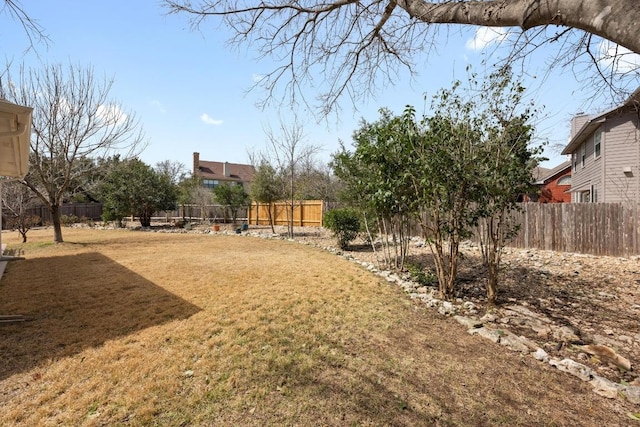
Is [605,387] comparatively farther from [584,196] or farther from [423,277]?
[584,196]

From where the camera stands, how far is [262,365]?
8.92 ft

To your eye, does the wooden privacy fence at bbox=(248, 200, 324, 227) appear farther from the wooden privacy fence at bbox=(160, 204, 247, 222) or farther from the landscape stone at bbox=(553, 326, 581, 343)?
the landscape stone at bbox=(553, 326, 581, 343)

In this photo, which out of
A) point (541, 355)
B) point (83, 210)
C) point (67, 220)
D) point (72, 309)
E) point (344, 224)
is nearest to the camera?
point (541, 355)

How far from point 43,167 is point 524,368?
52.2 feet

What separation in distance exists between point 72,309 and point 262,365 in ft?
10.7

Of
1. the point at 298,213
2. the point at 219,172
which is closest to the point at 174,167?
the point at 219,172

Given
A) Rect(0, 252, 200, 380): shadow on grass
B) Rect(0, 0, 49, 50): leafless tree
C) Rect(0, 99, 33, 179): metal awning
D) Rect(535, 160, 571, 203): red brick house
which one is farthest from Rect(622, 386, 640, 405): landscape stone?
Rect(535, 160, 571, 203): red brick house

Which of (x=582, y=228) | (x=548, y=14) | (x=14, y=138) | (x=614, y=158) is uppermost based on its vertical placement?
(x=614, y=158)

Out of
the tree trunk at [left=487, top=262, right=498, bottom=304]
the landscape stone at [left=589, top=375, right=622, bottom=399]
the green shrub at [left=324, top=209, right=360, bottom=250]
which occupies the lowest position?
the landscape stone at [left=589, top=375, right=622, bottom=399]

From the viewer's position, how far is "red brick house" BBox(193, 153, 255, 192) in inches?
1586

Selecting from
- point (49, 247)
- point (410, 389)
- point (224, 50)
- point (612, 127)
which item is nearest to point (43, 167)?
point (49, 247)

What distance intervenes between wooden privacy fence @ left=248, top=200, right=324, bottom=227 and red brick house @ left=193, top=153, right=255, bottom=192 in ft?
62.4

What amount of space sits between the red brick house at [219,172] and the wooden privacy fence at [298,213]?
19017mm

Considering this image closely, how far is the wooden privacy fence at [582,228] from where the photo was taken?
24.9 ft
